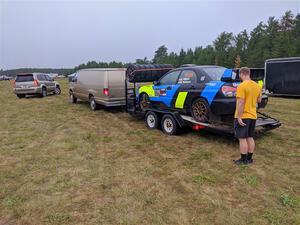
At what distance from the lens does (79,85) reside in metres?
14.5

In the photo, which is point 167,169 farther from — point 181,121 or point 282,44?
point 282,44

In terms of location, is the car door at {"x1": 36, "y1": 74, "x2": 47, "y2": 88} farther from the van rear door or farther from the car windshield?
the car windshield

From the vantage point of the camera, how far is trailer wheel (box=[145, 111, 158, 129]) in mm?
8805

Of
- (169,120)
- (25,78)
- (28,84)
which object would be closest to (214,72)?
(169,120)

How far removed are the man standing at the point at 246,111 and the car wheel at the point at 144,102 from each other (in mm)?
4220

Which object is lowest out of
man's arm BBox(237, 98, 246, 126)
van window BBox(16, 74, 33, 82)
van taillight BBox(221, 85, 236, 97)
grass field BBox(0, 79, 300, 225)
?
grass field BBox(0, 79, 300, 225)

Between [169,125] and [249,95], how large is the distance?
3.18 meters

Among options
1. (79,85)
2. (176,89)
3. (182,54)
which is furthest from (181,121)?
(182,54)

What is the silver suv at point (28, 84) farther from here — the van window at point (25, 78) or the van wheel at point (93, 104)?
the van wheel at point (93, 104)

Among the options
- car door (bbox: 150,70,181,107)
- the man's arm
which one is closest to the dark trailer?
car door (bbox: 150,70,181,107)

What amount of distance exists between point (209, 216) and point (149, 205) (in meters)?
0.84

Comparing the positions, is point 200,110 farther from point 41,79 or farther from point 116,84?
point 41,79

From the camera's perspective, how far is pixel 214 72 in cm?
755

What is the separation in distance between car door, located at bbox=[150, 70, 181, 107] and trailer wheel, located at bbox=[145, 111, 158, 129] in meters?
0.46
